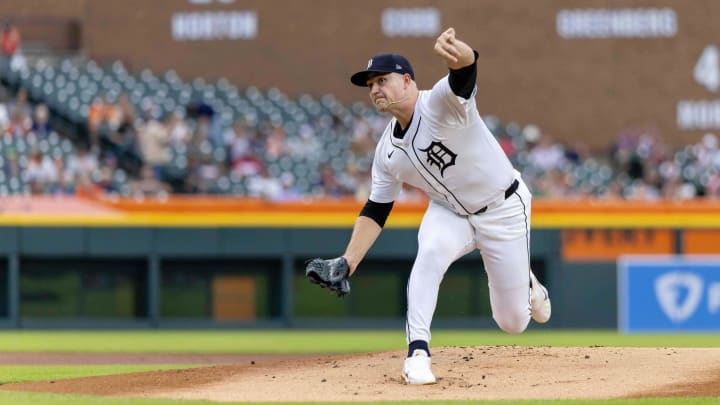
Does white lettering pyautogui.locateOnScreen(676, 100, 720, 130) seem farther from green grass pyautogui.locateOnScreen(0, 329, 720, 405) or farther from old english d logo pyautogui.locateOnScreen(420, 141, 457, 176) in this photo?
old english d logo pyautogui.locateOnScreen(420, 141, 457, 176)

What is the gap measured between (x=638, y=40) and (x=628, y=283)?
18.3ft

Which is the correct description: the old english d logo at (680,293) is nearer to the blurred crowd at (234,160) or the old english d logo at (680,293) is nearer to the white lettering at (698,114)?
the blurred crowd at (234,160)

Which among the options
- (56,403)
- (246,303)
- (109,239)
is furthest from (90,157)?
(56,403)

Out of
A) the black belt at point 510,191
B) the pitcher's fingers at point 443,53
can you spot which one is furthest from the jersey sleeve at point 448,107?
the black belt at point 510,191

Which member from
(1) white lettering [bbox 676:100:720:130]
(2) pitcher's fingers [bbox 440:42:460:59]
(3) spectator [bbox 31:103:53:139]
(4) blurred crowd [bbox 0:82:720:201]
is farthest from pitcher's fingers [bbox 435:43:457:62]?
(1) white lettering [bbox 676:100:720:130]

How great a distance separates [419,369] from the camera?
7188 mm

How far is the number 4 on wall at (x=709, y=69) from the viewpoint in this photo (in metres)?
20.9

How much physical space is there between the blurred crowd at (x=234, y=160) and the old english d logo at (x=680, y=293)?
6.31 ft

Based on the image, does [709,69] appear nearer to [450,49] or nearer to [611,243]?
[611,243]

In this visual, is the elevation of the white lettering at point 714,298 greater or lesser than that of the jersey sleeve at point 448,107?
lesser

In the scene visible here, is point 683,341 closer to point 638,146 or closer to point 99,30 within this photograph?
point 638,146

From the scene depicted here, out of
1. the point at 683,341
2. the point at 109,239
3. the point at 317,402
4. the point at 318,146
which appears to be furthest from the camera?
the point at 318,146

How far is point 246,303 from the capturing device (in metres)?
16.6

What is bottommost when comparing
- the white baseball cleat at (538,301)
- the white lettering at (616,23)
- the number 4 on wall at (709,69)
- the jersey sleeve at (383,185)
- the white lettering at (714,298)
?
the white lettering at (714,298)
